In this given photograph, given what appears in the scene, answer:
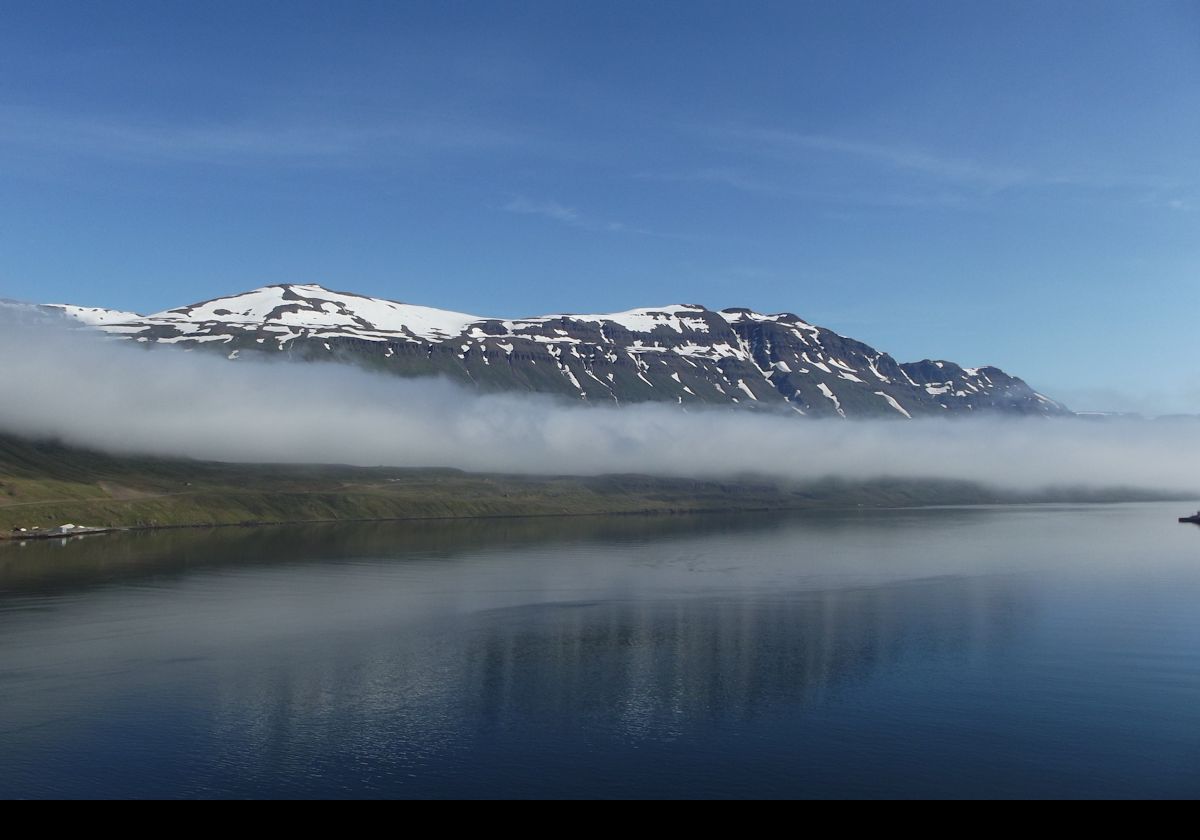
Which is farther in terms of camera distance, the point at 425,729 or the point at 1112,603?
the point at 1112,603

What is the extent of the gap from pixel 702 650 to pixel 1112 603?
4069 centimetres

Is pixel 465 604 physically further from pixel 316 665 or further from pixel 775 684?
pixel 775 684

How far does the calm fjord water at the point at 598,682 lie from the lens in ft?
117

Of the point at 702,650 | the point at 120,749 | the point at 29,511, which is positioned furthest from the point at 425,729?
the point at 29,511

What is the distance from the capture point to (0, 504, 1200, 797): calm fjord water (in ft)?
117

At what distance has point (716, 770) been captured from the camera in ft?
118

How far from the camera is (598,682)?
50.3 meters

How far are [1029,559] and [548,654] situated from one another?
274 feet

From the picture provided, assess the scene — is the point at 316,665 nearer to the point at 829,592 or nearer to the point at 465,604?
the point at 465,604
